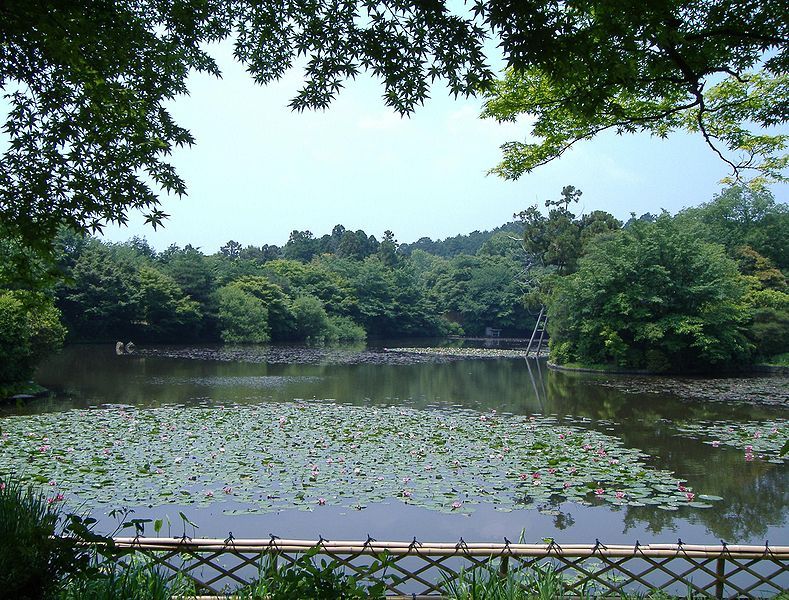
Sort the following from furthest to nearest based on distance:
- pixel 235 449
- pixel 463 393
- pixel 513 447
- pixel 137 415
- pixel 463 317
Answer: pixel 463 317, pixel 463 393, pixel 137 415, pixel 513 447, pixel 235 449

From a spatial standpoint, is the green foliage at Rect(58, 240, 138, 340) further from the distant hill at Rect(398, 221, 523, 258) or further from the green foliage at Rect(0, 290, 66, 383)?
the distant hill at Rect(398, 221, 523, 258)

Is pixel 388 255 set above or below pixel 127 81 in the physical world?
above

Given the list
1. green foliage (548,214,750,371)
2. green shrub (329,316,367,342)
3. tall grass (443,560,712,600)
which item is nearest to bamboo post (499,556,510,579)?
→ tall grass (443,560,712,600)

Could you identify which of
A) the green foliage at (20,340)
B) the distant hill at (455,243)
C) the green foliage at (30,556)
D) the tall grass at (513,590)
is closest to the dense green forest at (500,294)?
the green foliage at (20,340)

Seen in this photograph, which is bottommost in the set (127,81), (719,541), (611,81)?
(719,541)

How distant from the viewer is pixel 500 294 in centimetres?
4847

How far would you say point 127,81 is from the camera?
144 inches

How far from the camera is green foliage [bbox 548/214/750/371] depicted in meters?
20.7

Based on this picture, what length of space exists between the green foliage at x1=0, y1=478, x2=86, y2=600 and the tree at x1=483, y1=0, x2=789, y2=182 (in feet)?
9.00

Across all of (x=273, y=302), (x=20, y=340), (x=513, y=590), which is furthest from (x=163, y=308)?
(x=513, y=590)

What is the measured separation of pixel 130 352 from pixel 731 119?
83.4 feet

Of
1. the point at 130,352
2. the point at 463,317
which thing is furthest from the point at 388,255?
the point at 130,352

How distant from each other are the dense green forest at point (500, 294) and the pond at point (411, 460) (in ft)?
6.78

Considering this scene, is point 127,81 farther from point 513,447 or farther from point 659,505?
point 513,447
